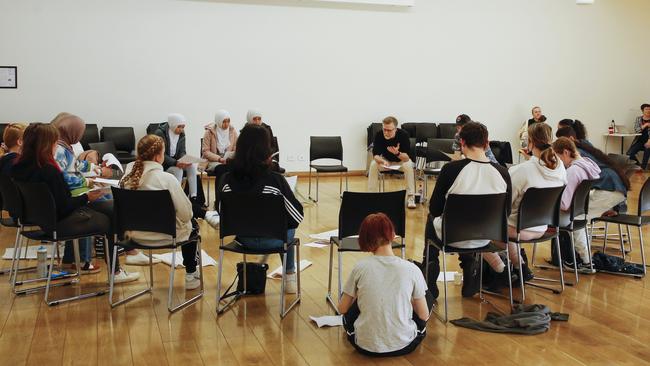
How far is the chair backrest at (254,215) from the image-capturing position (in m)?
4.11

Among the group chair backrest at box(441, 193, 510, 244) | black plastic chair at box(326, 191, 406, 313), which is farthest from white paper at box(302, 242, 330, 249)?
chair backrest at box(441, 193, 510, 244)

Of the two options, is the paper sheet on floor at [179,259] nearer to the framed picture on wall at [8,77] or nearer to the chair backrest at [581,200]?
the chair backrest at [581,200]

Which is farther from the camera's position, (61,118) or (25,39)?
(25,39)

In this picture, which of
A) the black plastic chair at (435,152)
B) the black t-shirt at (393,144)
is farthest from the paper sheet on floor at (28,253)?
the black plastic chair at (435,152)

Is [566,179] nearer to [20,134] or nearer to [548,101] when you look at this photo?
[20,134]

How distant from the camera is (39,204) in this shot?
173 inches

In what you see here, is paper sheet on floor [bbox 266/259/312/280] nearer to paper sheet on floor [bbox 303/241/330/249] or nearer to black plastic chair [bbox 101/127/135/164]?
paper sheet on floor [bbox 303/241/330/249]

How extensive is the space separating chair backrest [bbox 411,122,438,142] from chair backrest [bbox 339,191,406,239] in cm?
756

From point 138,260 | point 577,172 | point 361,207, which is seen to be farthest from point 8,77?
point 577,172

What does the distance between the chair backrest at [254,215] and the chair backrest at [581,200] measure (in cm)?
237

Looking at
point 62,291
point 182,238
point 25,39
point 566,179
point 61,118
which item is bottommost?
point 62,291

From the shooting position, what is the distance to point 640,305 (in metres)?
4.52

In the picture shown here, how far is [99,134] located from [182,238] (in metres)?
6.29

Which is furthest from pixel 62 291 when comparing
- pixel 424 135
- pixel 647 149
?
pixel 647 149
